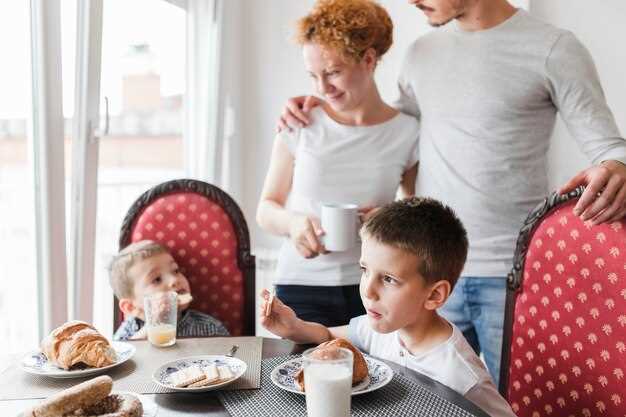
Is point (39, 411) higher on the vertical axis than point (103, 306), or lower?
higher

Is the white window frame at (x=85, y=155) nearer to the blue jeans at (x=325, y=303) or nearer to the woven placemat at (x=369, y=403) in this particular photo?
the blue jeans at (x=325, y=303)

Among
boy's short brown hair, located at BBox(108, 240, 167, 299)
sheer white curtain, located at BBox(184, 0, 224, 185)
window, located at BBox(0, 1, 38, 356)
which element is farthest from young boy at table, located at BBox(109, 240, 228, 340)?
sheer white curtain, located at BBox(184, 0, 224, 185)

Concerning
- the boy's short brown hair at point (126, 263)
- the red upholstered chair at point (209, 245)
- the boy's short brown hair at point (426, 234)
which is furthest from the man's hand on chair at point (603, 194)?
the boy's short brown hair at point (126, 263)

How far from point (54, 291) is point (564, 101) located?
1.69m

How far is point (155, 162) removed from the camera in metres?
4.76

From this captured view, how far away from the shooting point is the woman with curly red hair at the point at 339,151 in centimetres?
197

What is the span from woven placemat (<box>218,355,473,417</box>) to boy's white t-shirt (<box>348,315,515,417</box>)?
0.10 meters

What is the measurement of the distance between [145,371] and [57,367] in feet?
0.60

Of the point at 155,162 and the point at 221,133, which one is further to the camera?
the point at 155,162

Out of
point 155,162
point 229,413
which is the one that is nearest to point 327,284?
point 229,413

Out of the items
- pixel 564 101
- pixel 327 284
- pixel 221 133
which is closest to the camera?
pixel 564 101

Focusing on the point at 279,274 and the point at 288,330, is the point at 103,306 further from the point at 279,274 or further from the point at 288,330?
the point at 288,330

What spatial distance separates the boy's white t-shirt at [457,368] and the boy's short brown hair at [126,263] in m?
0.82

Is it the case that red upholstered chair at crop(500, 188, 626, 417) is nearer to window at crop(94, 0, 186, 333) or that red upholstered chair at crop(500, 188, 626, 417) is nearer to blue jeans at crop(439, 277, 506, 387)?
blue jeans at crop(439, 277, 506, 387)
